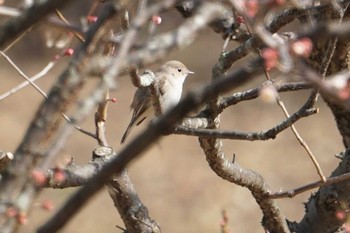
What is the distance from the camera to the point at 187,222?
7973 mm

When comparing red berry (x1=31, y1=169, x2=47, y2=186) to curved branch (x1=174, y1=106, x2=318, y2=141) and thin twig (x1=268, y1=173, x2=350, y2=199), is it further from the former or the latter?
thin twig (x1=268, y1=173, x2=350, y2=199)

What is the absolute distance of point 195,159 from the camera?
9.06 m

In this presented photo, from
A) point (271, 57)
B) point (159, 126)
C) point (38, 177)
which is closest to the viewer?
point (159, 126)

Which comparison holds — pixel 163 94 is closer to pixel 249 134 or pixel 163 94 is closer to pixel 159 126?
pixel 249 134

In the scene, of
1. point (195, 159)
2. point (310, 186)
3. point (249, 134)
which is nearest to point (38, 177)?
point (249, 134)

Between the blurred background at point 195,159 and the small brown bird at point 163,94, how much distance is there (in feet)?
7.37

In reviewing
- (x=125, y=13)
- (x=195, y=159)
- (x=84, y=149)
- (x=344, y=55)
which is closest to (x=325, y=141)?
(x=195, y=159)

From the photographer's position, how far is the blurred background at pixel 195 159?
7926 millimetres

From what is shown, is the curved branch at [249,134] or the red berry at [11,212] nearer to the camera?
the red berry at [11,212]

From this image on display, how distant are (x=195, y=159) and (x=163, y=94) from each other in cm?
445

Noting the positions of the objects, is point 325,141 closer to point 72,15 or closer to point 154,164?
point 154,164

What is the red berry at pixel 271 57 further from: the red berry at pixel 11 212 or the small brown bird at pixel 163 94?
the small brown bird at pixel 163 94

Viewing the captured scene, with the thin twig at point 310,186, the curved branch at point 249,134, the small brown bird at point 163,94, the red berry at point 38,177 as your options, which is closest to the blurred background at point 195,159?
the small brown bird at point 163,94

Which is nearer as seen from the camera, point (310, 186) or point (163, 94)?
point (310, 186)
